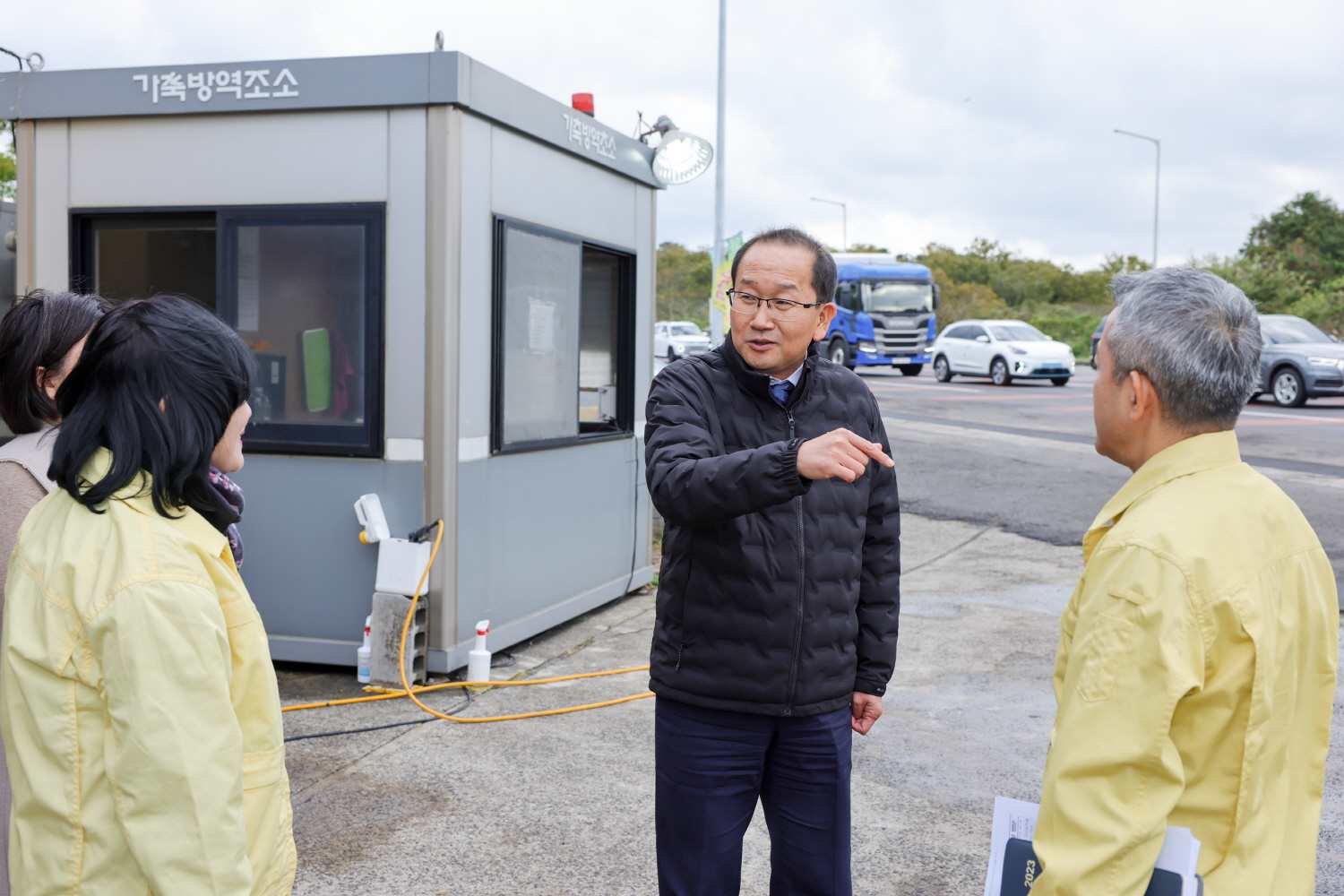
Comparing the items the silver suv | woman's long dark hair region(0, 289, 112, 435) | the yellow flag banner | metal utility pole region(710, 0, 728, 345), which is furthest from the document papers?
the silver suv

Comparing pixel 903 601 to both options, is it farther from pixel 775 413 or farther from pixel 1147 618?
pixel 1147 618

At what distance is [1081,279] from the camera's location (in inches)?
2422

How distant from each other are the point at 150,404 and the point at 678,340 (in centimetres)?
3741

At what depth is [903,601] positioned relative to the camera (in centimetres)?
714

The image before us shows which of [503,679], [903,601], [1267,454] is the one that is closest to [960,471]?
[1267,454]

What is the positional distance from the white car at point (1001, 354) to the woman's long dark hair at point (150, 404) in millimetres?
26035

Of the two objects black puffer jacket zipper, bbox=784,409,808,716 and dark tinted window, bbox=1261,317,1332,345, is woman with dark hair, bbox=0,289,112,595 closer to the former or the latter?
black puffer jacket zipper, bbox=784,409,808,716

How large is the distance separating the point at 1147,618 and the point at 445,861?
8.33ft

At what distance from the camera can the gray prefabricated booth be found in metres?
4.94

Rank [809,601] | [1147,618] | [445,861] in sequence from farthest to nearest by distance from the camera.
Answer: [445,861], [809,601], [1147,618]

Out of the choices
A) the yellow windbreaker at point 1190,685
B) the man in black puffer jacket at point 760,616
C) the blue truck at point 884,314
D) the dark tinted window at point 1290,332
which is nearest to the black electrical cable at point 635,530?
the man in black puffer jacket at point 760,616

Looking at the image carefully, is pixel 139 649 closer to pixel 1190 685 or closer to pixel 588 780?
pixel 1190 685

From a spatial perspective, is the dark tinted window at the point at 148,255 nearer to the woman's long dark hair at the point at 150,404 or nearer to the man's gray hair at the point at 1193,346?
the woman's long dark hair at the point at 150,404

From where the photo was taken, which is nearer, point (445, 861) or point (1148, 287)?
point (1148, 287)
